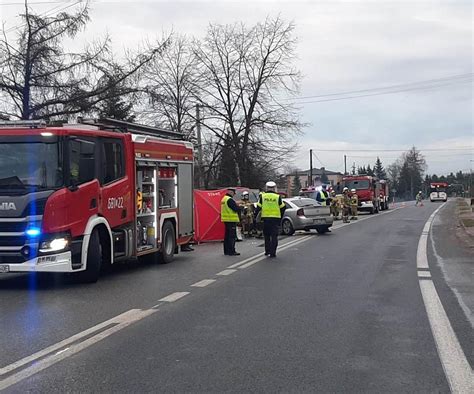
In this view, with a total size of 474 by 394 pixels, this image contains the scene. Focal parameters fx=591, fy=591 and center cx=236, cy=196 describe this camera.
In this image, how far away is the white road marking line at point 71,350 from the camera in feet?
16.3

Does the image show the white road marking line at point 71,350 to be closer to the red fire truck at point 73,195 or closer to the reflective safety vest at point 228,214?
the red fire truck at point 73,195

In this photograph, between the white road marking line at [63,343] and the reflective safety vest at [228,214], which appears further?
the reflective safety vest at [228,214]

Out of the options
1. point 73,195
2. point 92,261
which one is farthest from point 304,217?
point 73,195

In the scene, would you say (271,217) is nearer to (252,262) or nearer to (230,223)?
(230,223)

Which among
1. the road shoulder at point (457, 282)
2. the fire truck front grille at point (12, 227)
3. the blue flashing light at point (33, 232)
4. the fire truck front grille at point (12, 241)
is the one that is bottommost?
the road shoulder at point (457, 282)

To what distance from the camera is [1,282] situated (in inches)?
419

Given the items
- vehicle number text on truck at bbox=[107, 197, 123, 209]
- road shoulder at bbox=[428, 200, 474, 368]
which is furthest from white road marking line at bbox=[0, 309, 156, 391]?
road shoulder at bbox=[428, 200, 474, 368]

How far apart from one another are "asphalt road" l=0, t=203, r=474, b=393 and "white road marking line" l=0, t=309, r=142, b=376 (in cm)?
2

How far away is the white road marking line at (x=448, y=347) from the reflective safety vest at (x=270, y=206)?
17.6 feet

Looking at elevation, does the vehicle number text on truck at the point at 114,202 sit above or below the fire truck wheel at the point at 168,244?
above

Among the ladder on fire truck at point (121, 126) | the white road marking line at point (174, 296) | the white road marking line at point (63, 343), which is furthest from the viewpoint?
the ladder on fire truck at point (121, 126)

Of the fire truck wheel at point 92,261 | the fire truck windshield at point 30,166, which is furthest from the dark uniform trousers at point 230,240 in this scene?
the fire truck windshield at point 30,166

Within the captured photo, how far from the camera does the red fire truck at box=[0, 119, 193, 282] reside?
918cm

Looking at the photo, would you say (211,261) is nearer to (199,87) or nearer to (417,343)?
(417,343)
